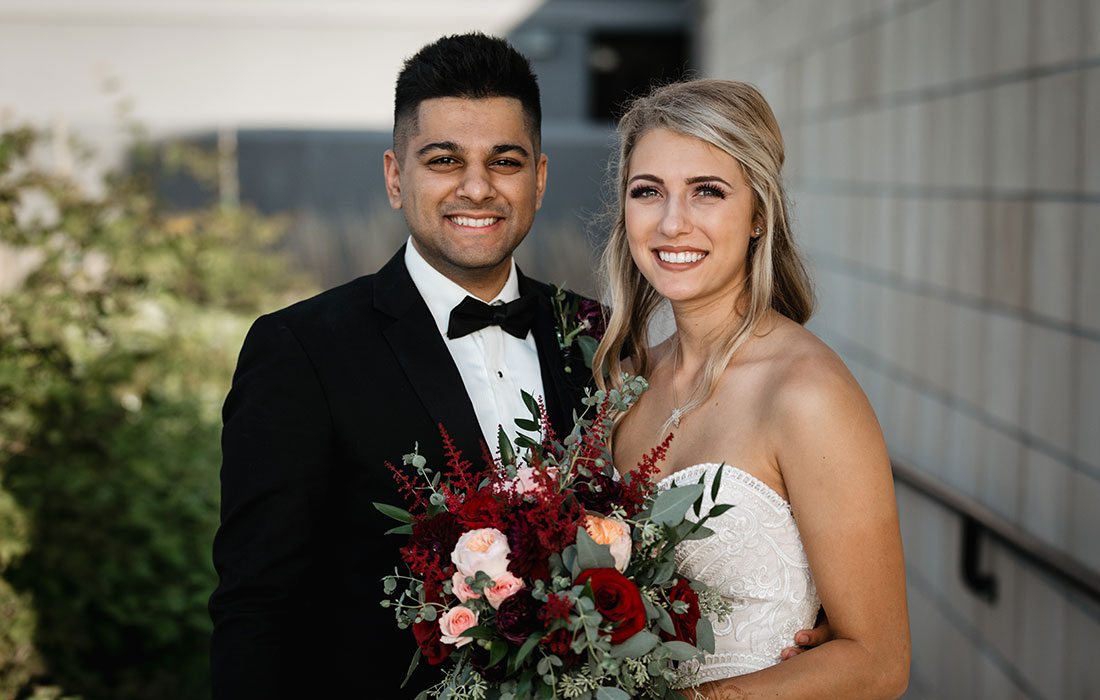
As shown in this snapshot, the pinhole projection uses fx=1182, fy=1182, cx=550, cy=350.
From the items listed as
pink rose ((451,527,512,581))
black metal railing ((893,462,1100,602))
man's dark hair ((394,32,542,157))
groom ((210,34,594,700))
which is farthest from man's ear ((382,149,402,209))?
black metal railing ((893,462,1100,602))

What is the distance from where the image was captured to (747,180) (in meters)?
2.55

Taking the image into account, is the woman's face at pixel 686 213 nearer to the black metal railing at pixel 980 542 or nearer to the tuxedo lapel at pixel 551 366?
the tuxedo lapel at pixel 551 366

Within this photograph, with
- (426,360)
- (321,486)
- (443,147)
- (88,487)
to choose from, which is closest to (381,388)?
(426,360)

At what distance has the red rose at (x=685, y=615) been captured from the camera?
209cm

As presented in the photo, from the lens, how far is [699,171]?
253cm

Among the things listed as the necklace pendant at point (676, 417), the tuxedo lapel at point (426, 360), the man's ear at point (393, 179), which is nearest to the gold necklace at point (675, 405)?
the necklace pendant at point (676, 417)

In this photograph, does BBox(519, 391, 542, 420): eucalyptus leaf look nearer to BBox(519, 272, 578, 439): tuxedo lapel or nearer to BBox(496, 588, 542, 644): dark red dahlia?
BBox(496, 588, 542, 644): dark red dahlia

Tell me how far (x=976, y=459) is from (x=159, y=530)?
10.4 ft

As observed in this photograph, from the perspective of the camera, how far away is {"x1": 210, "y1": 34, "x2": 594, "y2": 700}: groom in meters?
2.44

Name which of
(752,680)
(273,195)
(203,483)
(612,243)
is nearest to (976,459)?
(612,243)

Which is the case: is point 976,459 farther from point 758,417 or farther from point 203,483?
point 203,483

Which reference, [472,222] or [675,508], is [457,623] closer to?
[675,508]

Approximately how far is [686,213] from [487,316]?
0.54m

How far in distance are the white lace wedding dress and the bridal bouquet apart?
0.97 feet
